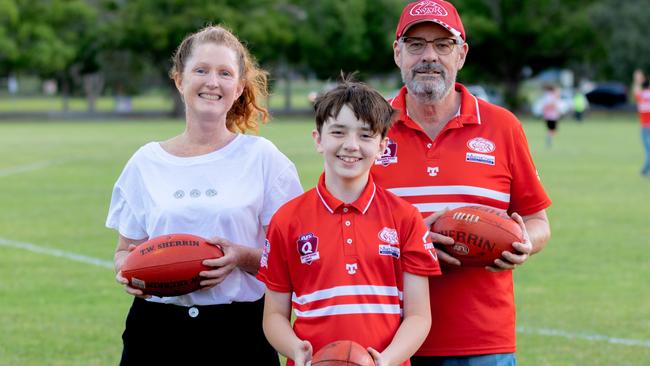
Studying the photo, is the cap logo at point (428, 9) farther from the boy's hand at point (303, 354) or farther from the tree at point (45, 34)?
the tree at point (45, 34)

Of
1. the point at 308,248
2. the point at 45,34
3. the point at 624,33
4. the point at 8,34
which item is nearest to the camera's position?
the point at 308,248

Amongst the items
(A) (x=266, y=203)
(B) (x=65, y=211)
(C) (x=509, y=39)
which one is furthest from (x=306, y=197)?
(C) (x=509, y=39)

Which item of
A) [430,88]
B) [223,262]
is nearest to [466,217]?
[430,88]

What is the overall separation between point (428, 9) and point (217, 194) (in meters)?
1.13

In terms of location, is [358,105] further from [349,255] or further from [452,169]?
[452,169]

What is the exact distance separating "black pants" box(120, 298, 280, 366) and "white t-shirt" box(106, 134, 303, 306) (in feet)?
0.16

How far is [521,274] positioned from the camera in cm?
1047

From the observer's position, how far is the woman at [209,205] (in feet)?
13.5

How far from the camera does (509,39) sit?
61156 millimetres

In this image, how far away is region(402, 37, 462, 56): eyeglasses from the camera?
4176mm

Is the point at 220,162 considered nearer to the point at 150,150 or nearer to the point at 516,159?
the point at 150,150

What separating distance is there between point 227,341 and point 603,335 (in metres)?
4.49

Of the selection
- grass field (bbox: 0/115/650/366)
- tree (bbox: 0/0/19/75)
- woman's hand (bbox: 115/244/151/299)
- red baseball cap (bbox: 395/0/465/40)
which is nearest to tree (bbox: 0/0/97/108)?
tree (bbox: 0/0/19/75)

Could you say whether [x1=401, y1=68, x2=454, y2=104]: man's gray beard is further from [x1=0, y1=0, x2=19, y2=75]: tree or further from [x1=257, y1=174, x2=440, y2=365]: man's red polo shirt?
[x1=0, y1=0, x2=19, y2=75]: tree
